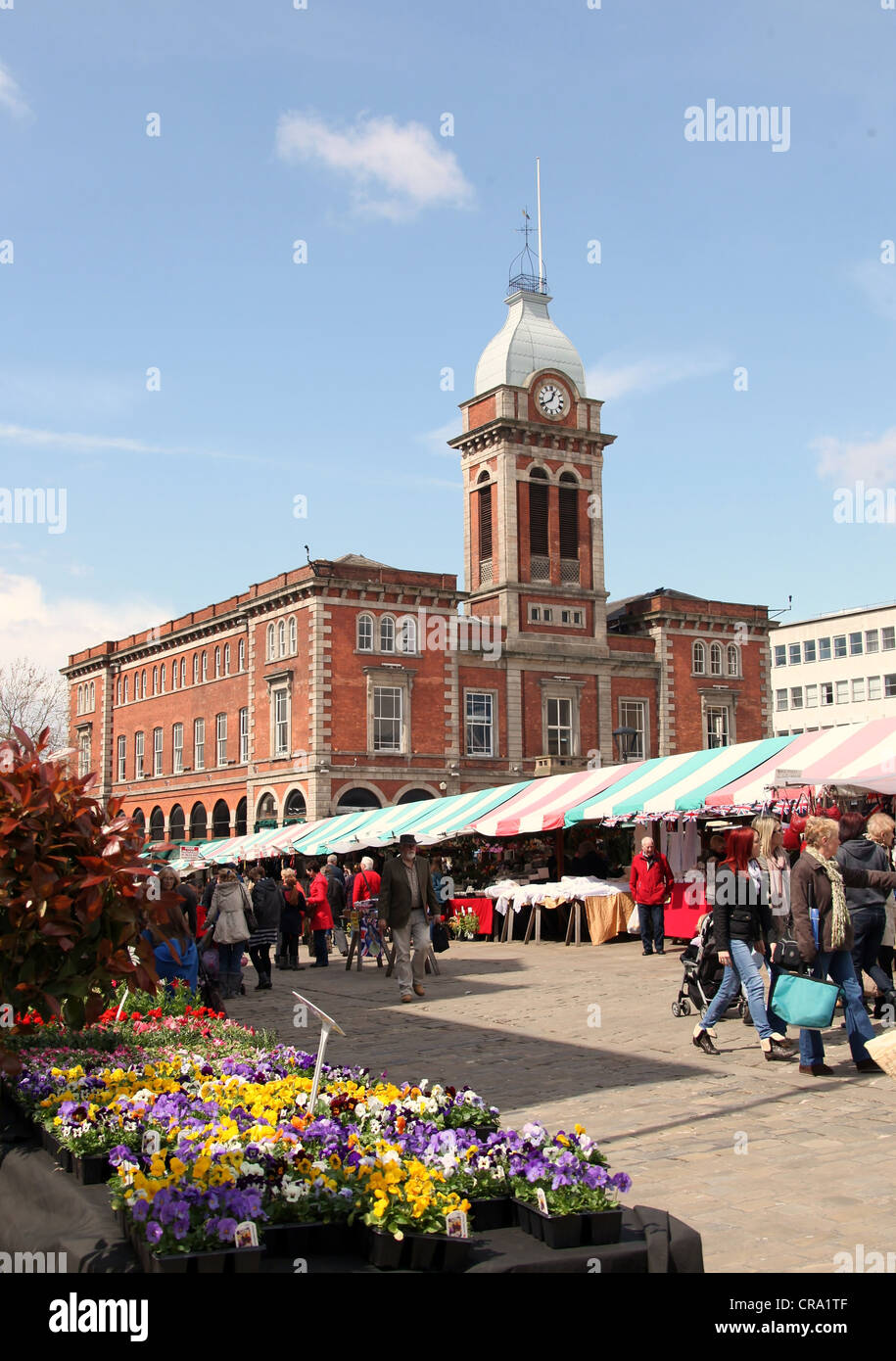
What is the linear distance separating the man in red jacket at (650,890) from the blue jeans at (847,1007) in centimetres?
961

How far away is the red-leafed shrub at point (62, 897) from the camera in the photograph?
187 inches

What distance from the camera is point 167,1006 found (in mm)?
9914

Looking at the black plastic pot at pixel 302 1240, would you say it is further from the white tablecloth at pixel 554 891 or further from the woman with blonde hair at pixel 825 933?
the white tablecloth at pixel 554 891

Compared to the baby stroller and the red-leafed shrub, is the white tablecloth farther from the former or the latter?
the red-leafed shrub

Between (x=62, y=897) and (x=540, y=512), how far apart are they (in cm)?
5283

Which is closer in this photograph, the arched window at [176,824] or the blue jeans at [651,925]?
the blue jeans at [651,925]

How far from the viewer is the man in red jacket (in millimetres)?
19516

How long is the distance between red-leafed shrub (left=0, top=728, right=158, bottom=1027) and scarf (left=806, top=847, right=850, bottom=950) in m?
5.76

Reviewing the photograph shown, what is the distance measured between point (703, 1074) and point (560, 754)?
44.9 m

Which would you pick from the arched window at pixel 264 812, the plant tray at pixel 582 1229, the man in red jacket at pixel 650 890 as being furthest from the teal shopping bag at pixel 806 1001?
the arched window at pixel 264 812

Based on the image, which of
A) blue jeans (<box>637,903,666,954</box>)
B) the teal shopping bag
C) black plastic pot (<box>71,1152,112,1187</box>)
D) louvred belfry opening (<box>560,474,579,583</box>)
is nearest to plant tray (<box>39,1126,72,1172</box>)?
black plastic pot (<box>71,1152,112,1187</box>)

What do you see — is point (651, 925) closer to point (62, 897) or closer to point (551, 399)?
point (62, 897)
